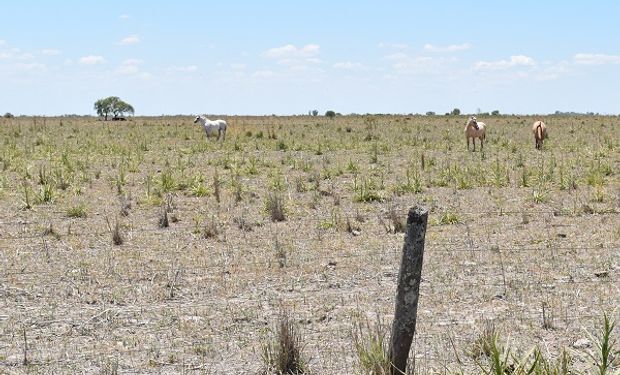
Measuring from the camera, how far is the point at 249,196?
14.4m

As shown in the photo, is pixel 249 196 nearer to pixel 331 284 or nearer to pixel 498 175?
pixel 498 175

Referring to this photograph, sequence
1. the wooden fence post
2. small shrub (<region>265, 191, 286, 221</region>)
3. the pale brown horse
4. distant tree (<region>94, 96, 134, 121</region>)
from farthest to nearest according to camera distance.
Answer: distant tree (<region>94, 96, 134, 121</region>)
the pale brown horse
small shrub (<region>265, 191, 286, 221</region>)
the wooden fence post

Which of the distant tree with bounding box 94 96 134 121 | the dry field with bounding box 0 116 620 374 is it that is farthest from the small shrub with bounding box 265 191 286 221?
the distant tree with bounding box 94 96 134 121

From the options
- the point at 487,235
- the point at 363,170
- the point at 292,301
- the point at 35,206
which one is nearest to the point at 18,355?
the point at 292,301

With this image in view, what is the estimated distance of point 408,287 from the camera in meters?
4.54

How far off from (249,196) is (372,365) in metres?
9.79

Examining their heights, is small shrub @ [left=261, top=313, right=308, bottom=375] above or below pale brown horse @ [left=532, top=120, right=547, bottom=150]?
below

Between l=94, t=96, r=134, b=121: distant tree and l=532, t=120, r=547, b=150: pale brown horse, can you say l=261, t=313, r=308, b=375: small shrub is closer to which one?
l=532, t=120, r=547, b=150: pale brown horse

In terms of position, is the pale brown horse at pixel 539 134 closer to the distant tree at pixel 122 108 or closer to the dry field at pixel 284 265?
the dry field at pixel 284 265

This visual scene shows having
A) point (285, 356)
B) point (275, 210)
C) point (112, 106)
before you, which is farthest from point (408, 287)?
point (112, 106)

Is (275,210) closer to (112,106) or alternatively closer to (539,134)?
(539,134)

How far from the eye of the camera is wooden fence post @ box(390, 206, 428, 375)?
14.6 ft

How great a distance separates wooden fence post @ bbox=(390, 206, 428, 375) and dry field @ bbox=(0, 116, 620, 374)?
0.93 feet

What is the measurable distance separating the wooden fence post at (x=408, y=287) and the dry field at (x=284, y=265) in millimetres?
284
